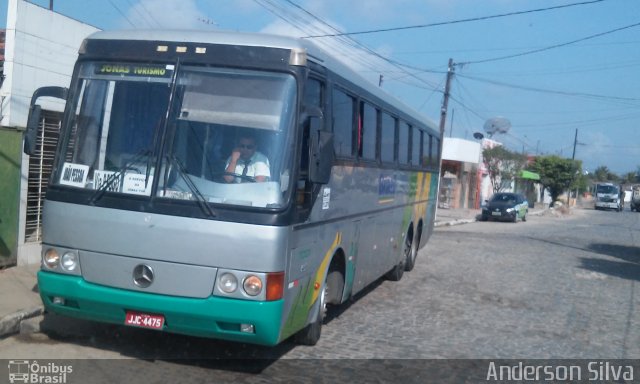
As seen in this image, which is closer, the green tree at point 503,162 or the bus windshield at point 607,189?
the green tree at point 503,162

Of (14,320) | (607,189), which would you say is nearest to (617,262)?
(14,320)

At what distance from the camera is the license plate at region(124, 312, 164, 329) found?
5.82 meters

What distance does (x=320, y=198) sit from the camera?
6.80m

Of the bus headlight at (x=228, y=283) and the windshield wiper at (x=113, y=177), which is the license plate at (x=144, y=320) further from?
the windshield wiper at (x=113, y=177)

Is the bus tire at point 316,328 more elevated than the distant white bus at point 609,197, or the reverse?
the distant white bus at point 609,197

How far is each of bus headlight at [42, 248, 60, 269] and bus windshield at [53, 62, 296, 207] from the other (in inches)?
25.3

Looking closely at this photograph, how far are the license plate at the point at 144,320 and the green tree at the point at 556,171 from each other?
5623 centimetres

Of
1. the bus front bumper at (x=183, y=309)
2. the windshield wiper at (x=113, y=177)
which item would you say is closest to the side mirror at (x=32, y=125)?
the windshield wiper at (x=113, y=177)

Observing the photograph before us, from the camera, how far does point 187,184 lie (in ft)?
18.9

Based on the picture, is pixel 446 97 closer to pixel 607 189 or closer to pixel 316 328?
pixel 316 328

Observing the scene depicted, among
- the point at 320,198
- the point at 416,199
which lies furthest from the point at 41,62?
the point at 416,199

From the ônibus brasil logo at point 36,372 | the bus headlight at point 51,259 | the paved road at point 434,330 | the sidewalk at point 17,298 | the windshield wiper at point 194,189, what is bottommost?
the ônibus brasil logo at point 36,372

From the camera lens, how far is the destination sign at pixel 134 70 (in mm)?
6035

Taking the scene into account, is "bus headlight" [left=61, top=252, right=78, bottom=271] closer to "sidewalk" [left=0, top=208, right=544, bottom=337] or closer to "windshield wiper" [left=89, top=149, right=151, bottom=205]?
"windshield wiper" [left=89, top=149, right=151, bottom=205]
